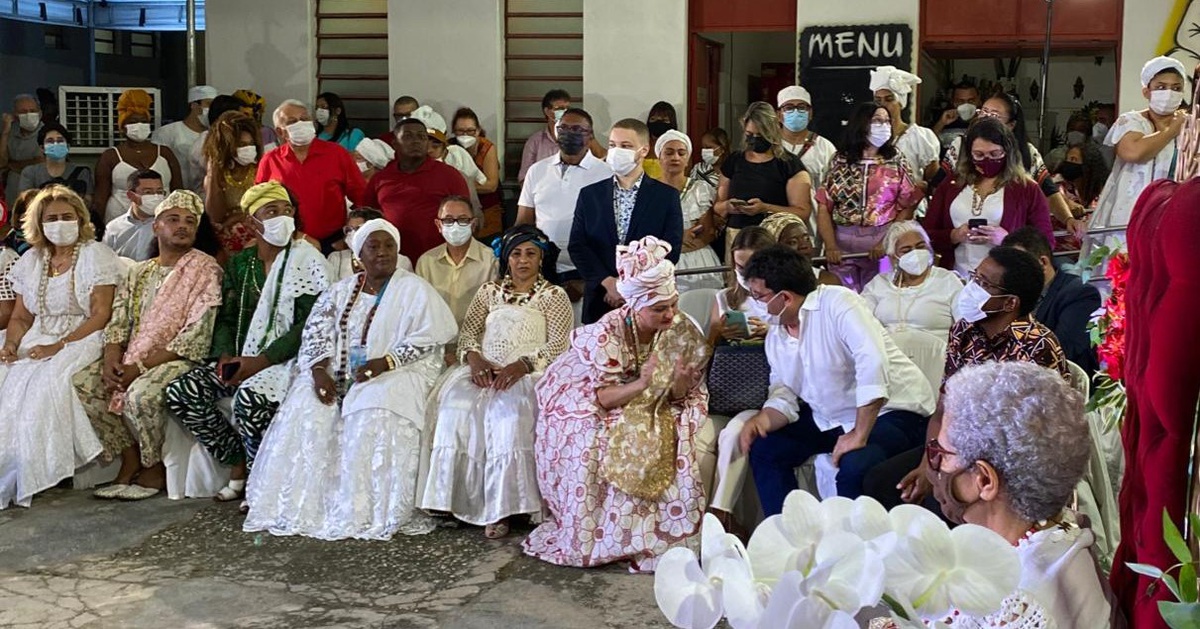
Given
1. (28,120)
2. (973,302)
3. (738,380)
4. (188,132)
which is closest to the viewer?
(973,302)

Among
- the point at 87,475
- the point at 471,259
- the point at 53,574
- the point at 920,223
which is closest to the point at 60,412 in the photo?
the point at 87,475

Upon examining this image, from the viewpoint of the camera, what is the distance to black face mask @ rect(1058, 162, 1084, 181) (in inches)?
285

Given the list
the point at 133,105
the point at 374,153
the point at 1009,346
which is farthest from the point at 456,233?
the point at 133,105

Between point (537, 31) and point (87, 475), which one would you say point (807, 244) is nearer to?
point (87, 475)

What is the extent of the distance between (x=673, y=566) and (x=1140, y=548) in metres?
0.68

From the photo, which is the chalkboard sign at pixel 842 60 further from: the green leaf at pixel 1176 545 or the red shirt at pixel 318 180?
the green leaf at pixel 1176 545

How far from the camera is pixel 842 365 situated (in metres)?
4.63

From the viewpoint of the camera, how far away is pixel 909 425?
468 centimetres

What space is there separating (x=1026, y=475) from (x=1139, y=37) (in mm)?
7263

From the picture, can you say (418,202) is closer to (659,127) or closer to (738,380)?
(738,380)

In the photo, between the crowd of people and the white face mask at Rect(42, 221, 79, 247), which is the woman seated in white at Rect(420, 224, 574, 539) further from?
the white face mask at Rect(42, 221, 79, 247)

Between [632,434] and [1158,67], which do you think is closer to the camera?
[632,434]

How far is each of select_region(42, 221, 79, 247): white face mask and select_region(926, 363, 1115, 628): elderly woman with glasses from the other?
489 cm

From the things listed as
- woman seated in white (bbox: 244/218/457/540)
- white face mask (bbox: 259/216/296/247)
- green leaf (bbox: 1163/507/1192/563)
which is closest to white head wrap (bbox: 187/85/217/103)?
white face mask (bbox: 259/216/296/247)
